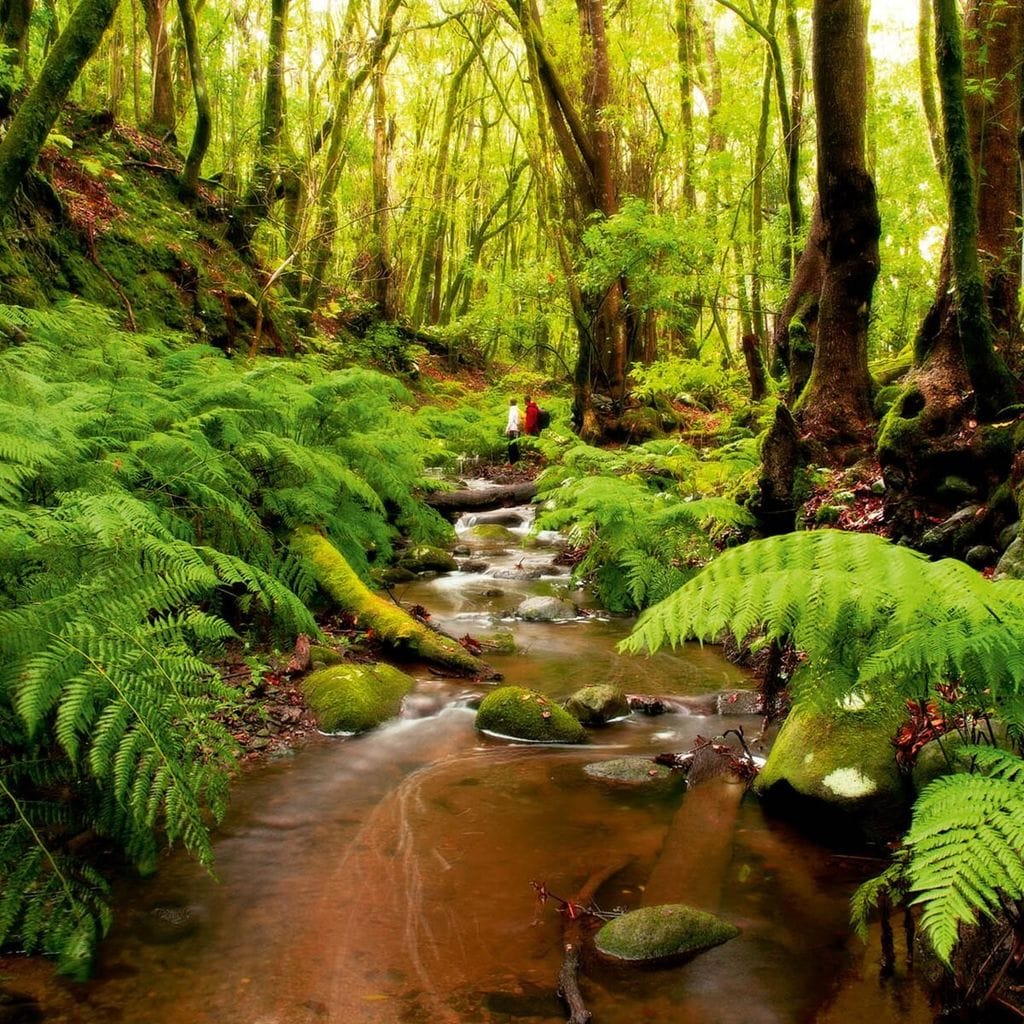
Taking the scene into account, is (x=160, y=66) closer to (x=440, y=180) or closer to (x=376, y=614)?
(x=440, y=180)

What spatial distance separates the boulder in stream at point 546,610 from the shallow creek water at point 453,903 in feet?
9.67

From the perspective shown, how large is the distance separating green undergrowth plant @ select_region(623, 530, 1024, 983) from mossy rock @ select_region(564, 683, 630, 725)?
92.6 inches

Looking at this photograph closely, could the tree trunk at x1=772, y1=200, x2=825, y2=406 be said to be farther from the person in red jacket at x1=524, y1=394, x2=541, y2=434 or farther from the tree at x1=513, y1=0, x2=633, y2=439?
the person in red jacket at x1=524, y1=394, x2=541, y2=434

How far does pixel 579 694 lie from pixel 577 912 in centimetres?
232

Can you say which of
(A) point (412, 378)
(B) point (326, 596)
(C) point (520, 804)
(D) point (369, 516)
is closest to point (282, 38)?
(A) point (412, 378)

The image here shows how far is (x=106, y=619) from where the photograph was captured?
248 centimetres

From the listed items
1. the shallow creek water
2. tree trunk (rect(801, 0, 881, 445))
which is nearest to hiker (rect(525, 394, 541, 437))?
tree trunk (rect(801, 0, 881, 445))

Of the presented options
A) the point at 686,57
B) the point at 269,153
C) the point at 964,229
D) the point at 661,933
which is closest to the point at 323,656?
the point at 661,933

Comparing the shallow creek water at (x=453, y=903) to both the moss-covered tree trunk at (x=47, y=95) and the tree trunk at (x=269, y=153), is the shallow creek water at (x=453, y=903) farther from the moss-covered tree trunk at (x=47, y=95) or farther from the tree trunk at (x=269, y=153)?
the tree trunk at (x=269, y=153)

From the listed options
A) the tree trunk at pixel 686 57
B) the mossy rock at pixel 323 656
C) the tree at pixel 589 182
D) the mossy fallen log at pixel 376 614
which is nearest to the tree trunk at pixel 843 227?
the mossy fallen log at pixel 376 614

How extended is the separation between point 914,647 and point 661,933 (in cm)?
135

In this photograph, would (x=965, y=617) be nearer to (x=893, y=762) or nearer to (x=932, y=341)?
(x=893, y=762)

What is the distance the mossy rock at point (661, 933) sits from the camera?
100 inches

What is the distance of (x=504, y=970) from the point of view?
248cm
